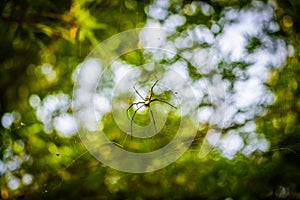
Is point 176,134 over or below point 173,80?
below

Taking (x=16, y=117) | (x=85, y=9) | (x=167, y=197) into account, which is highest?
(x=85, y=9)

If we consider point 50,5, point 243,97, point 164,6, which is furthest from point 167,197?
point 50,5

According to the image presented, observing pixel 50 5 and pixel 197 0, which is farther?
pixel 197 0

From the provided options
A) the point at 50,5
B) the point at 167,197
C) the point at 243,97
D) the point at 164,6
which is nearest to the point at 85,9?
the point at 50,5

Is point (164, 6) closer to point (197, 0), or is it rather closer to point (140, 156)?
point (197, 0)

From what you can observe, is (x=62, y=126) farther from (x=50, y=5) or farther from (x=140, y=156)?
(x=50, y=5)

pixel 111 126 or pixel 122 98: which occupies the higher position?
pixel 122 98
